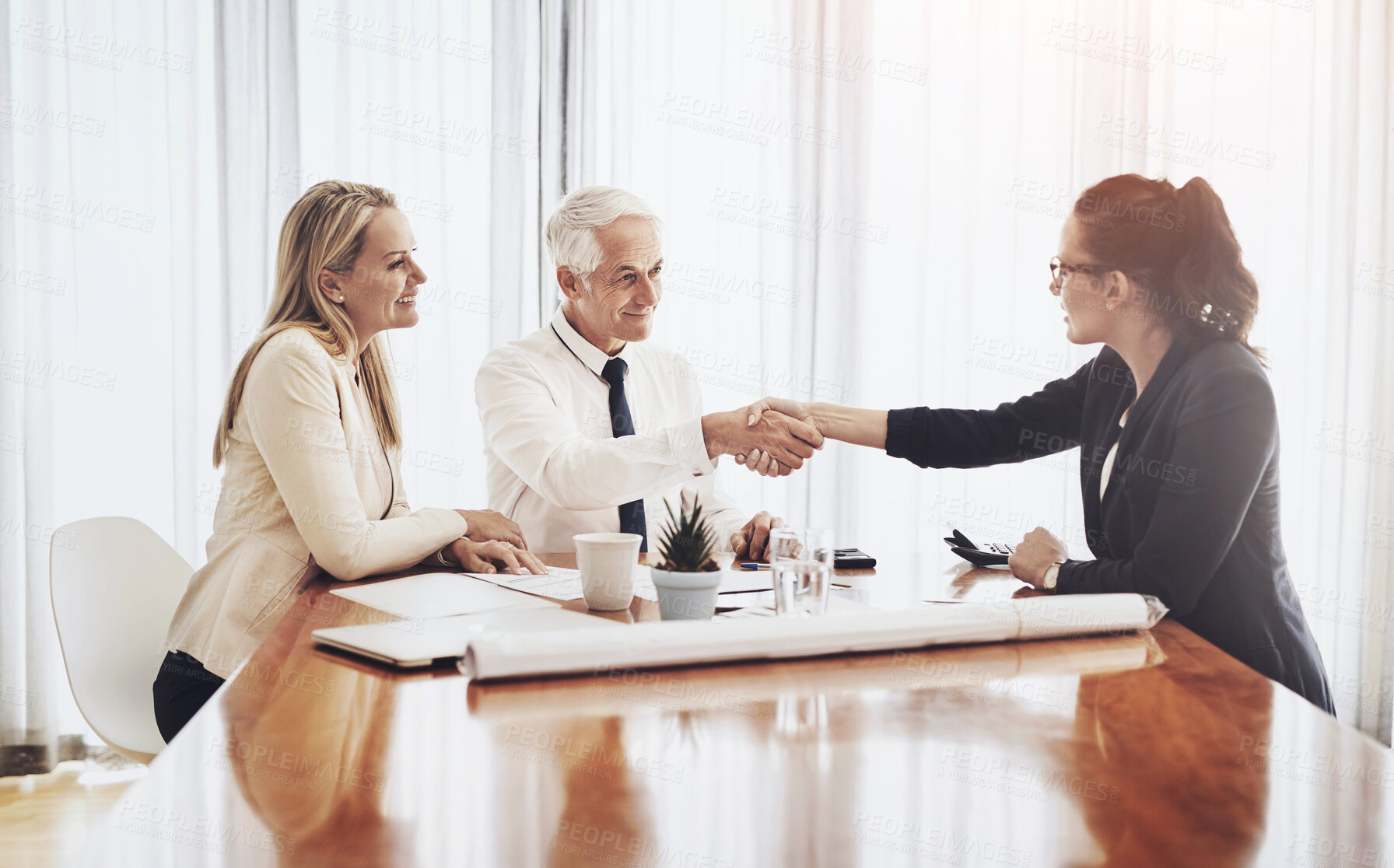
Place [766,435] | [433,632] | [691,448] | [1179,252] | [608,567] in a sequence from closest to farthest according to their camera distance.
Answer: [433,632]
[608,567]
[1179,252]
[691,448]
[766,435]

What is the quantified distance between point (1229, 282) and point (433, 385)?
96.4 inches

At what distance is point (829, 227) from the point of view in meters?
3.40

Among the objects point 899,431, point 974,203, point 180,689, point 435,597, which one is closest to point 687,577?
point 435,597

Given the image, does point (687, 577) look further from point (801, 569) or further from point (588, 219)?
point (588, 219)

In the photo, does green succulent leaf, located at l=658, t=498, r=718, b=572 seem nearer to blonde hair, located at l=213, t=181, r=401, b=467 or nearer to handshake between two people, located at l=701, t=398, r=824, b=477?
handshake between two people, located at l=701, t=398, r=824, b=477

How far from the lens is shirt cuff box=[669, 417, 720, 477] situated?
202 centimetres

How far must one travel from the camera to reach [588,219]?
2371 mm

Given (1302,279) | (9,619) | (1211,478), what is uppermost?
(1302,279)

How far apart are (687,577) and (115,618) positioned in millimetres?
1246

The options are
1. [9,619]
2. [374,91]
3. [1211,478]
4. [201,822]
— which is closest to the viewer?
[201,822]

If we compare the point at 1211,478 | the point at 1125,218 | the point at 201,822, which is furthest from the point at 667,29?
the point at 201,822

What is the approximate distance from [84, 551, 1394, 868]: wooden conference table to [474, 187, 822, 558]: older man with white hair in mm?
983

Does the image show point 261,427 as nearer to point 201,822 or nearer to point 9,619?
point 201,822

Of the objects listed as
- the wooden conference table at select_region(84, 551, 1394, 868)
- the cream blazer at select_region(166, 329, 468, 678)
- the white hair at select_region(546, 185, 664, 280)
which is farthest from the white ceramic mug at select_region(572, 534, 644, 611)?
the white hair at select_region(546, 185, 664, 280)
